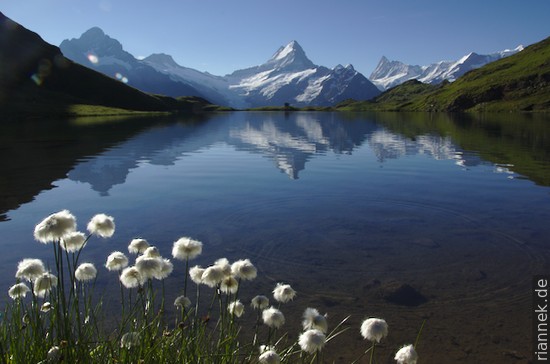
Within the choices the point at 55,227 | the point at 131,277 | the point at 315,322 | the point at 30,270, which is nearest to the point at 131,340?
the point at 131,277

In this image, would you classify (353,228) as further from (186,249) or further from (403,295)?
(186,249)

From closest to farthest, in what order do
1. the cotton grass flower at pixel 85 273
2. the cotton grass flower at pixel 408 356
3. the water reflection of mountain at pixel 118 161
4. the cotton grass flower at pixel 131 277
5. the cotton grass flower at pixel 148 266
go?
the cotton grass flower at pixel 408 356 < the cotton grass flower at pixel 148 266 < the cotton grass flower at pixel 131 277 < the cotton grass flower at pixel 85 273 < the water reflection of mountain at pixel 118 161

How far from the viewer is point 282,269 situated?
1432 cm

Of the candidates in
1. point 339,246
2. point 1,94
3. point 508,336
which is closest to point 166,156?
point 339,246

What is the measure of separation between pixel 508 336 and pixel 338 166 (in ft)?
95.0

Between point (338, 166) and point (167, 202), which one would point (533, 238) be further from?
point (338, 166)

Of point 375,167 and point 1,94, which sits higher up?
point 1,94

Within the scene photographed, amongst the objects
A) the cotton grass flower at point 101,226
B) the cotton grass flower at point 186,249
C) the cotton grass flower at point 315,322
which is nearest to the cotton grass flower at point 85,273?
the cotton grass flower at point 101,226

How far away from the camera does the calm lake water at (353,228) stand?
37.6 feet

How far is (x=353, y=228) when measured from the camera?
19.2 meters

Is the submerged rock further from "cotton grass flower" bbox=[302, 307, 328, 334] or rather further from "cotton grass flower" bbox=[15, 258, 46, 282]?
"cotton grass flower" bbox=[15, 258, 46, 282]

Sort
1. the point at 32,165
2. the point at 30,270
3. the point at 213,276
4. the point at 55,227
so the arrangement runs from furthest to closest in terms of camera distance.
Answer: the point at 32,165, the point at 30,270, the point at 213,276, the point at 55,227

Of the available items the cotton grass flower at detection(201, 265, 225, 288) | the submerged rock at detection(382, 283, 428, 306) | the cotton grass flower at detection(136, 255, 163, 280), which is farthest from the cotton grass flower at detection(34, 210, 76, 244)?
the submerged rock at detection(382, 283, 428, 306)

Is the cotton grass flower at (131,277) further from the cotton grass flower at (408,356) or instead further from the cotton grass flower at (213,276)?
the cotton grass flower at (408,356)
